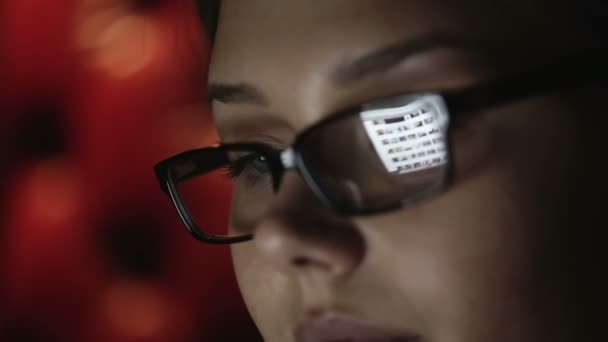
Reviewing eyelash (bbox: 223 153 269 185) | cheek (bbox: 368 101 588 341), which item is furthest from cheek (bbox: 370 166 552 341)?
eyelash (bbox: 223 153 269 185)

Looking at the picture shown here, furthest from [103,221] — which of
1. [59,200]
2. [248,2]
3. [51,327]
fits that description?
[248,2]

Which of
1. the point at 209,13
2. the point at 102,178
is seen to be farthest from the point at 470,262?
the point at 102,178

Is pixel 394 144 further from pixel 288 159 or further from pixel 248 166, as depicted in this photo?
pixel 248 166

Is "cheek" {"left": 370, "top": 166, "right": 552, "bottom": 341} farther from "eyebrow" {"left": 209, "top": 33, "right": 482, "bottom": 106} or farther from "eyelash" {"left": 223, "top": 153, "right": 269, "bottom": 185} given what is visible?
"eyelash" {"left": 223, "top": 153, "right": 269, "bottom": 185}

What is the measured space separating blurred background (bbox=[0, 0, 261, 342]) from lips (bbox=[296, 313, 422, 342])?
465 mm

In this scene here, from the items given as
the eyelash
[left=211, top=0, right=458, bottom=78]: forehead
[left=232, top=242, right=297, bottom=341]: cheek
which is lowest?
[left=232, top=242, right=297, bottom=341]: cheek

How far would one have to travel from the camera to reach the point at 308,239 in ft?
1.86

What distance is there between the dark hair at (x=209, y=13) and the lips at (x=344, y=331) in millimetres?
413

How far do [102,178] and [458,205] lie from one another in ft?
2.21

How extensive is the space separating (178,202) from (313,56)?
0.29 m

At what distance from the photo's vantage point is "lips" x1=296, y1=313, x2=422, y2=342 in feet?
1.88

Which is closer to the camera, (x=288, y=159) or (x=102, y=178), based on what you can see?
(x=288, y=159)

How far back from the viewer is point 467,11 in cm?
57

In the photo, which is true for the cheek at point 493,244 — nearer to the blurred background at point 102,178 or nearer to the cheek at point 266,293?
the cheek at point 266,293
